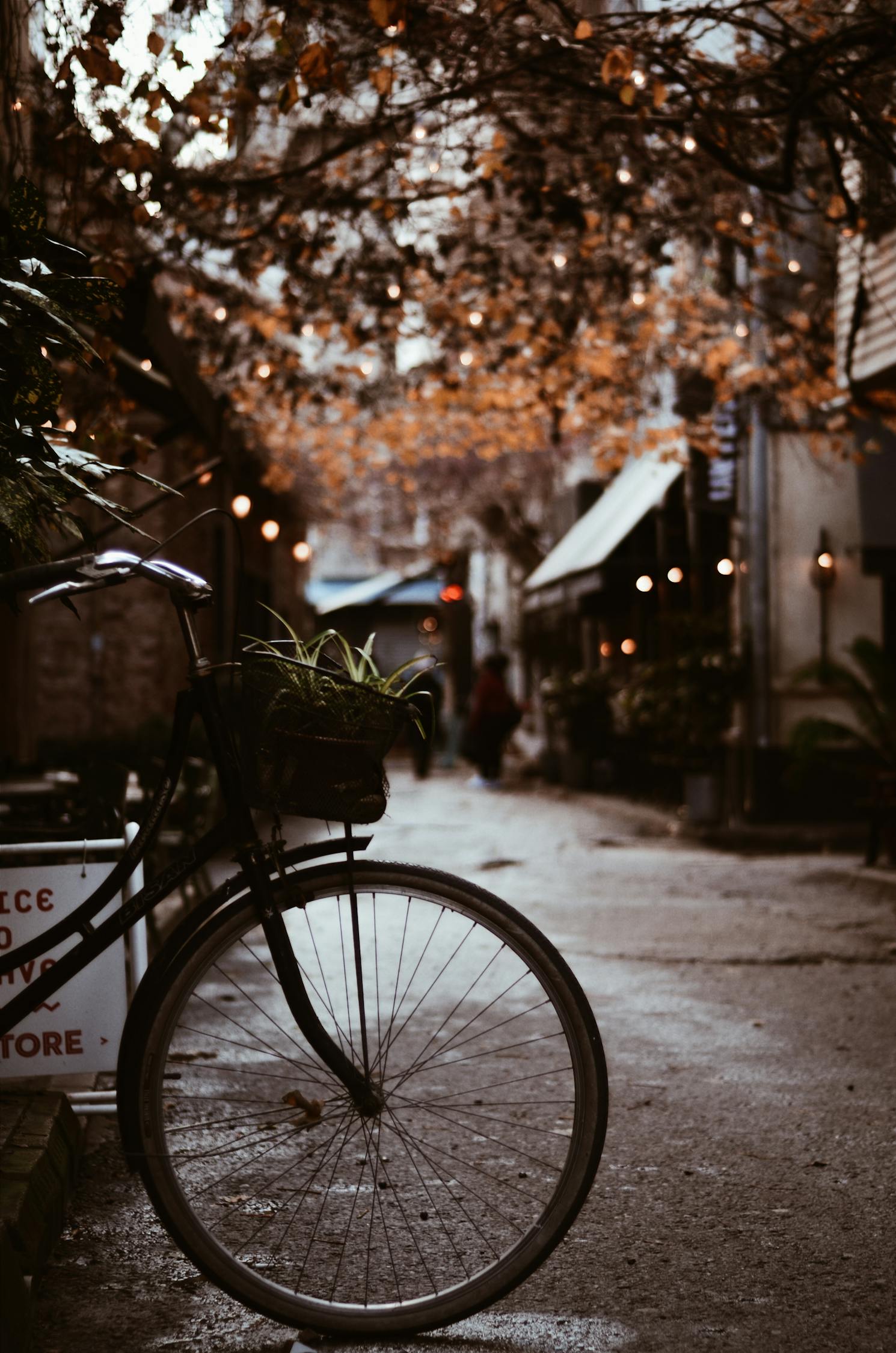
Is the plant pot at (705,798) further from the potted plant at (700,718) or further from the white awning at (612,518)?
the white awning at (612,518)

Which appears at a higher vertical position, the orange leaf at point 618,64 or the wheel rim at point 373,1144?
the orange leaf at point 618,64

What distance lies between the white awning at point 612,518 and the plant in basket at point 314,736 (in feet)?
43.6

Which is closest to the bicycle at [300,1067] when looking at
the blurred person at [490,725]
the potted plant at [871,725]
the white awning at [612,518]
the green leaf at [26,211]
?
the green leaf at [26,211]

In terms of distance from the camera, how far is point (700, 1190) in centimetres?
394

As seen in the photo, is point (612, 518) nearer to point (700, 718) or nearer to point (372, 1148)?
point (700, 718)

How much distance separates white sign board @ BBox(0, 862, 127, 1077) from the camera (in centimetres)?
379

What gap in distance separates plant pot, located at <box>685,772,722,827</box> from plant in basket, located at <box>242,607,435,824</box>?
480 inches

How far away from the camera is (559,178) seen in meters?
8.08

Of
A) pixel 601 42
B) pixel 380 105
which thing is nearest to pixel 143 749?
pixel 380 105

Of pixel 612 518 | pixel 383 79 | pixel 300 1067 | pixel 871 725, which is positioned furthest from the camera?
pixel 612 518

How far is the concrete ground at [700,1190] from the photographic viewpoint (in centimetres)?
300

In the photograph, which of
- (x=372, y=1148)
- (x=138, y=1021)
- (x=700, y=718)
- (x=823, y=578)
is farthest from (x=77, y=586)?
(x=823, y=578)

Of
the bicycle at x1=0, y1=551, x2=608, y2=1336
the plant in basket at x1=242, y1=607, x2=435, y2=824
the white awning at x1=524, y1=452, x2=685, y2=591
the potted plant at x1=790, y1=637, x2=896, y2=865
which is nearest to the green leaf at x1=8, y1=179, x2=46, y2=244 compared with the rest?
the bicycle at x1=0, y1=551, x2=608, y2=1336

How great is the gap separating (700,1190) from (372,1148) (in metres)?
0.89
